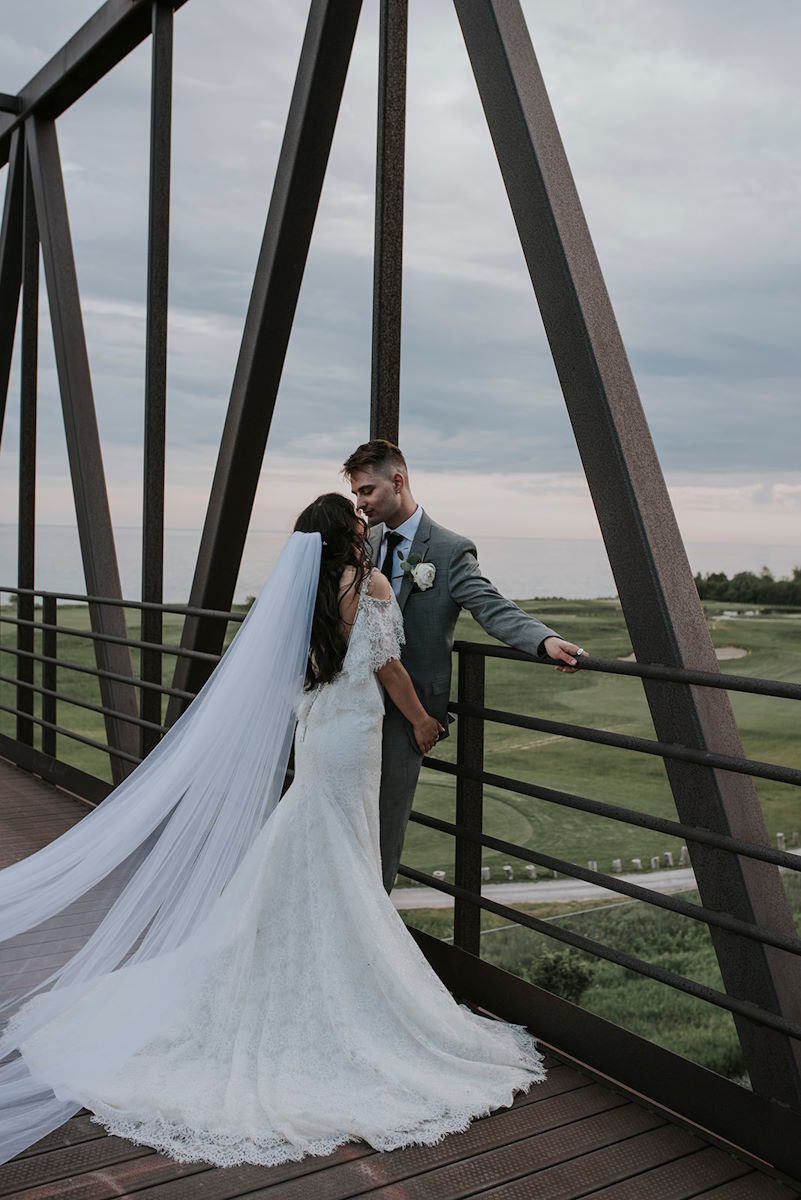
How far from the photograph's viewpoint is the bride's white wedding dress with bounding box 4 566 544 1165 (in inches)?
91.1

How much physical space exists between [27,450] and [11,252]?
4.33 ft

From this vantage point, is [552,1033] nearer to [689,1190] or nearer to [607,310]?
[689,1190]

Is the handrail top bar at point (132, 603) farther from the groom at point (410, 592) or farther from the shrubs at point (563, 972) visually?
the shrubs at point (563, 972)

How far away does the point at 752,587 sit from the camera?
20.8 m

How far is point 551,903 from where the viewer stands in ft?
90.8

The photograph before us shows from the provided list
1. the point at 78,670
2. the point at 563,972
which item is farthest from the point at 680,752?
the point at 563,972

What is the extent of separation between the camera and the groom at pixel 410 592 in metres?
2.97

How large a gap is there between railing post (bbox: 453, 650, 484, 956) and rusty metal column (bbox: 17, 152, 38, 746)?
4225mm

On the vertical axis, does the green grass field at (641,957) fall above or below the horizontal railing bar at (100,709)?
below

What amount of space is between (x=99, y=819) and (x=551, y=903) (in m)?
26.2

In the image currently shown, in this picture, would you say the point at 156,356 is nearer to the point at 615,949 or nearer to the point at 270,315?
the point at 270,315

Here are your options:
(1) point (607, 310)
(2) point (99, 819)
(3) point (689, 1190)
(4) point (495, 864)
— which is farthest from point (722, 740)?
(4) point (495, 864)

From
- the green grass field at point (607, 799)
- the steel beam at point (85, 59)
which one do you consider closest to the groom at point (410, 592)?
the steel beam at point (85, 59)

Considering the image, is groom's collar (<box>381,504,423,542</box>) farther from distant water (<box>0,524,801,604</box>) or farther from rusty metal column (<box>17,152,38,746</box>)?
rusty metal column (<box>17,152,38,746</box>)
